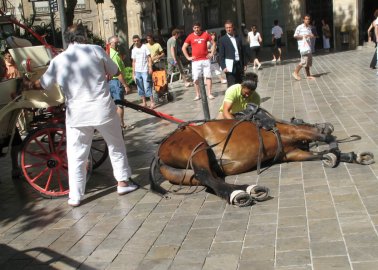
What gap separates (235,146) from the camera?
17.8 ft

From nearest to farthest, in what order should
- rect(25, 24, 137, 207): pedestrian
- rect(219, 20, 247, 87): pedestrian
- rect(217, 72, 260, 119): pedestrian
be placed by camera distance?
rect(25, 24, 137, 207): pedestrian, rect(217, 72, 260, 119): pedestrian, rect(219, 20, 247, 87): pedestrian

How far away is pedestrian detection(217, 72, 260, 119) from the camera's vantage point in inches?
245

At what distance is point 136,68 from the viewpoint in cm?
1191

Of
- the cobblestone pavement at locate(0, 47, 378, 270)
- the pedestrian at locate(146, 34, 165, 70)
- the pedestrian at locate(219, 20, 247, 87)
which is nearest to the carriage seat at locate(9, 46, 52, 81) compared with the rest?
the cobblestone pavement at locate(0, 47, 378, 270)

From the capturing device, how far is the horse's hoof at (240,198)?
4625mm

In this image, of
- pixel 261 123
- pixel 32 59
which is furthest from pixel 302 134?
pixel 32 59

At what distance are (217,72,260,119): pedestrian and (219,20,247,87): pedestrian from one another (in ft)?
11.8

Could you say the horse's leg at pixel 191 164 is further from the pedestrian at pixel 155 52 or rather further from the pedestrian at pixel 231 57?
the pedestrian at pixel 155 52

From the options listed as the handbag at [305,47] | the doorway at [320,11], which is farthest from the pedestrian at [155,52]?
the doorway at [320,11]

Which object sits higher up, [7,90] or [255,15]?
[255,15]

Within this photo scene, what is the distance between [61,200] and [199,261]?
2.37 m

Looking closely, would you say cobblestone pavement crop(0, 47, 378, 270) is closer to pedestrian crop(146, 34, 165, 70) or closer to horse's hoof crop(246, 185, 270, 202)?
horse's hoof crop(246, 185, 270, 202)

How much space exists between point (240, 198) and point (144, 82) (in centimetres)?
771

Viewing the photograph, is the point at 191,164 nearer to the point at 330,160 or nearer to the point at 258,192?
the point at 258,192
